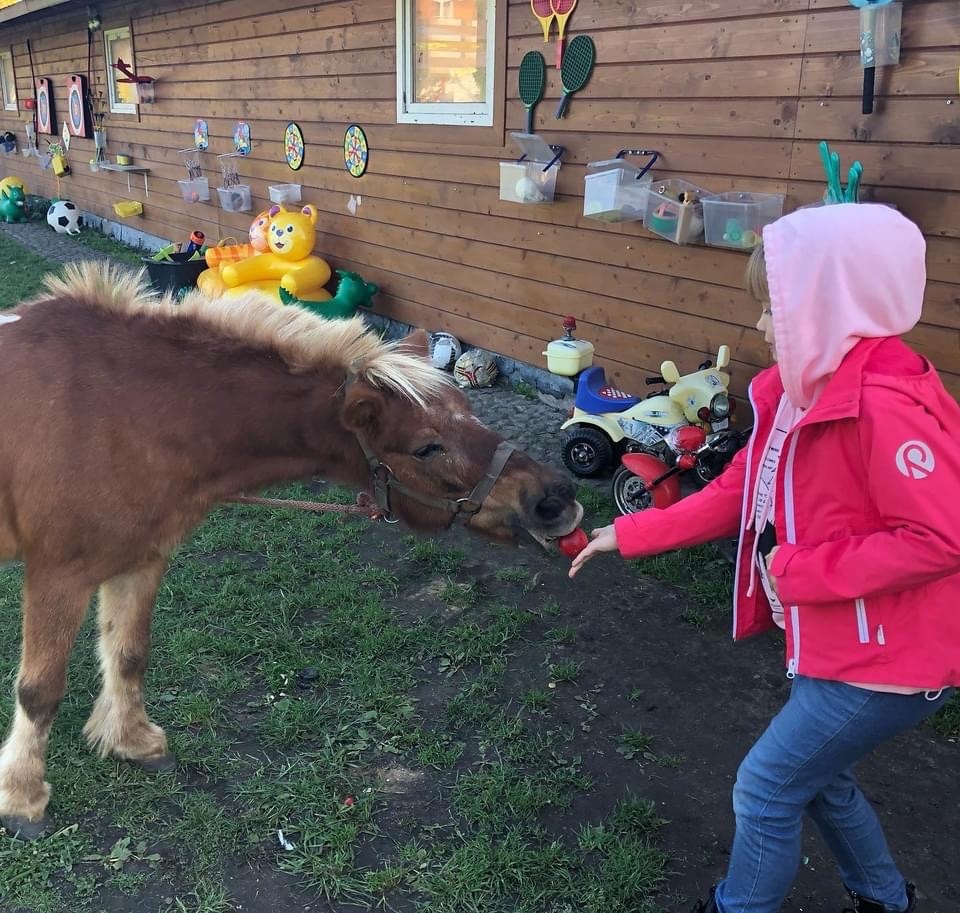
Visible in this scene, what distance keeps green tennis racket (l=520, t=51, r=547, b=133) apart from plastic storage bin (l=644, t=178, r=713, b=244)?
1340 millimetres

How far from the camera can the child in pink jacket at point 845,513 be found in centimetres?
143

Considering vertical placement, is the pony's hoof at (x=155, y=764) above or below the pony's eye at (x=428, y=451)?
below

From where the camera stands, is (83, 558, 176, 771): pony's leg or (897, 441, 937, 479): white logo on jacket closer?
(897, 441, 937, 479): white logo on jacket

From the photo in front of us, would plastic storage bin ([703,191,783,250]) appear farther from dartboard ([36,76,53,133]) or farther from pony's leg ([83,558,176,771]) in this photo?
dartboard ([36,76,53,133])

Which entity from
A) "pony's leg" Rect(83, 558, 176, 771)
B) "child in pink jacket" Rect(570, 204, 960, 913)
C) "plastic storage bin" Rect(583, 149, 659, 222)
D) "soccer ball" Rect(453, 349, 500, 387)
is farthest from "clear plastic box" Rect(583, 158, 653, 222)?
"pony's leg" Rect(83, 558, 176, 771)

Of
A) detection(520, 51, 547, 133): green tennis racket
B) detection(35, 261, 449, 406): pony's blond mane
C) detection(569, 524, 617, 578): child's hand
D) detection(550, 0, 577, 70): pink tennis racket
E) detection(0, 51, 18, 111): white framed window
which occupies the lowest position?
detection(569, 524, 617, 578): child's hand

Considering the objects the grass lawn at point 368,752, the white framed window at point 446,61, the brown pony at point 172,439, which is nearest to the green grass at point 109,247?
the white framed window at point 446,61

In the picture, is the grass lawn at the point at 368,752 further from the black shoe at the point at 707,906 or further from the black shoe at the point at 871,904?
the black shoe at the point at 871,904

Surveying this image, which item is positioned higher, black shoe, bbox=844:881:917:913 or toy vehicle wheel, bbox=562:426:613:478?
toy vehicle wheel, bbox=562:426:613:478

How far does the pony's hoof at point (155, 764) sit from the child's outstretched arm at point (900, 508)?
218 centimetres

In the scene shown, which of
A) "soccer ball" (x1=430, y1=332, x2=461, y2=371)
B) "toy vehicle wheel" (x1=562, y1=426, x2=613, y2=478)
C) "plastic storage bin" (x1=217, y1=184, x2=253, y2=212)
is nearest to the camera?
"toy vehicle wheel" (x1=562, y1=426, x2=613, y2=478)

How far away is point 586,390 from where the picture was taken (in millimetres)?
4789

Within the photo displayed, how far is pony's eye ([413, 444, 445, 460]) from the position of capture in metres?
2.20

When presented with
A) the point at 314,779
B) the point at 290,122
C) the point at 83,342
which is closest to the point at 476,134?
the point at 290,122
